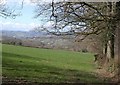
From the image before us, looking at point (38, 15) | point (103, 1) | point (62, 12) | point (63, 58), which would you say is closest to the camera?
point (103, 1)

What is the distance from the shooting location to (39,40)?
10.8m

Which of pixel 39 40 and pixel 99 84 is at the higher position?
pixel 39 40

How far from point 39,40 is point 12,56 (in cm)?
832

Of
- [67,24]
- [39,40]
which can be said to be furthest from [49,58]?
[39,40]

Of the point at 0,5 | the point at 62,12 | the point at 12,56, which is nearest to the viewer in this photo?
the point at 0,5

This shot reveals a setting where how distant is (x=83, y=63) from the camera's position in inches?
770

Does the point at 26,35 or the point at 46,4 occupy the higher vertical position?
the point at 46,4

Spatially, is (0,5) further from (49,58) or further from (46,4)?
(49,58)

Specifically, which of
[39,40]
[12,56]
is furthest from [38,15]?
[12,56]

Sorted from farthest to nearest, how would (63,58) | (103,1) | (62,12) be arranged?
(63,58), (62,12), (103,1)

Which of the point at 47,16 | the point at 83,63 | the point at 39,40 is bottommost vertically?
the point at 83,63

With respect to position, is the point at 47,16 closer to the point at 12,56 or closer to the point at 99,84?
the point at 99,84

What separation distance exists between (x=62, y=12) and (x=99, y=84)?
2.85 m

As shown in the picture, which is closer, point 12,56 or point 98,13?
point 98,13
